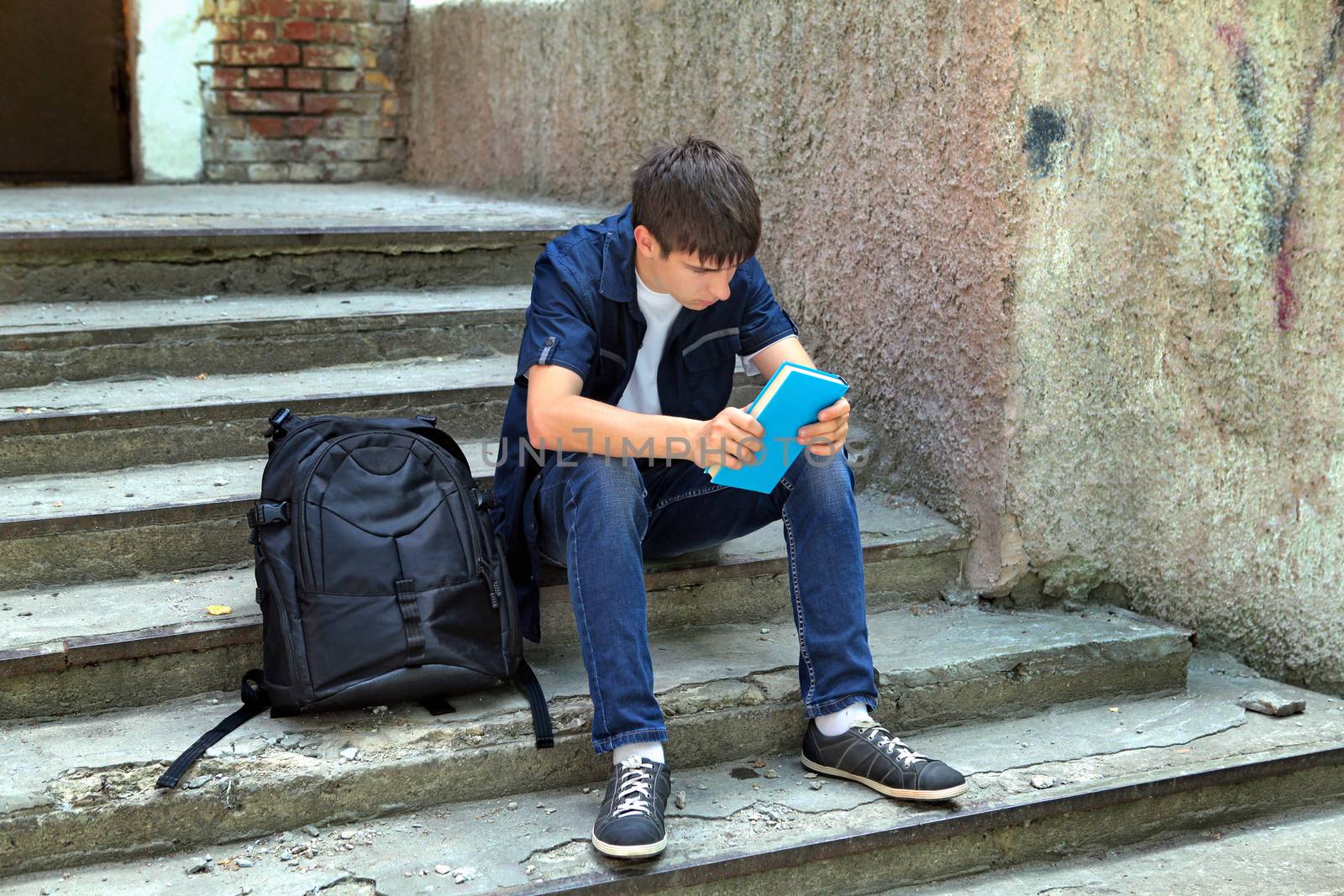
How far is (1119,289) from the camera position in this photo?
2842mm

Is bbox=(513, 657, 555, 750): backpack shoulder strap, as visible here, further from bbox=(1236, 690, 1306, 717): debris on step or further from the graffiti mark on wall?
the graffiti mark on wall

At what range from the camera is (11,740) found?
7.13 feet

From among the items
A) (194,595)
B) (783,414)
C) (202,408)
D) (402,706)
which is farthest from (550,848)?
(202,408)

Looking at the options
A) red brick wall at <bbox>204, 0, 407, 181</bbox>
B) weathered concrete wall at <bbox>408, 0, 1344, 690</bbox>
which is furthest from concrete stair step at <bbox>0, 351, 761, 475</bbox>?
red brick wall at <bbox>204, 0, 407, 181</bbox>

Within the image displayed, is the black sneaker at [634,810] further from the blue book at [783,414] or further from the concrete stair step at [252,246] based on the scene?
the concrete stair step at [252,246]

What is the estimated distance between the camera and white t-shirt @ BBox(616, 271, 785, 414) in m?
2.39

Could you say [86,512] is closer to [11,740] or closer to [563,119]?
[11,740]

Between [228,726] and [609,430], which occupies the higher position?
[609,430]

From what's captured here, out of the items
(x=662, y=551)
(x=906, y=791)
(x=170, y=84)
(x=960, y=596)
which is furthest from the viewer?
(x=170, y=84)

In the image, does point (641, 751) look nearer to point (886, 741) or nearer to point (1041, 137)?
point (886, 741)

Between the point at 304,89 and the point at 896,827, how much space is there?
15.0 ft

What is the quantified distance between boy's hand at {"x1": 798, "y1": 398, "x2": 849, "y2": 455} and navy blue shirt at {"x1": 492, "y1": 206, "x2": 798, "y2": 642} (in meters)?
0.37

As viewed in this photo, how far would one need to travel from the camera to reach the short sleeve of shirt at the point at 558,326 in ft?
7.32

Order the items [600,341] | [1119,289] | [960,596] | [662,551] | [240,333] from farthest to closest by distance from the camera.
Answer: [240,333]
[960,596]
[1119,289]
[662,551]
[600,341]
